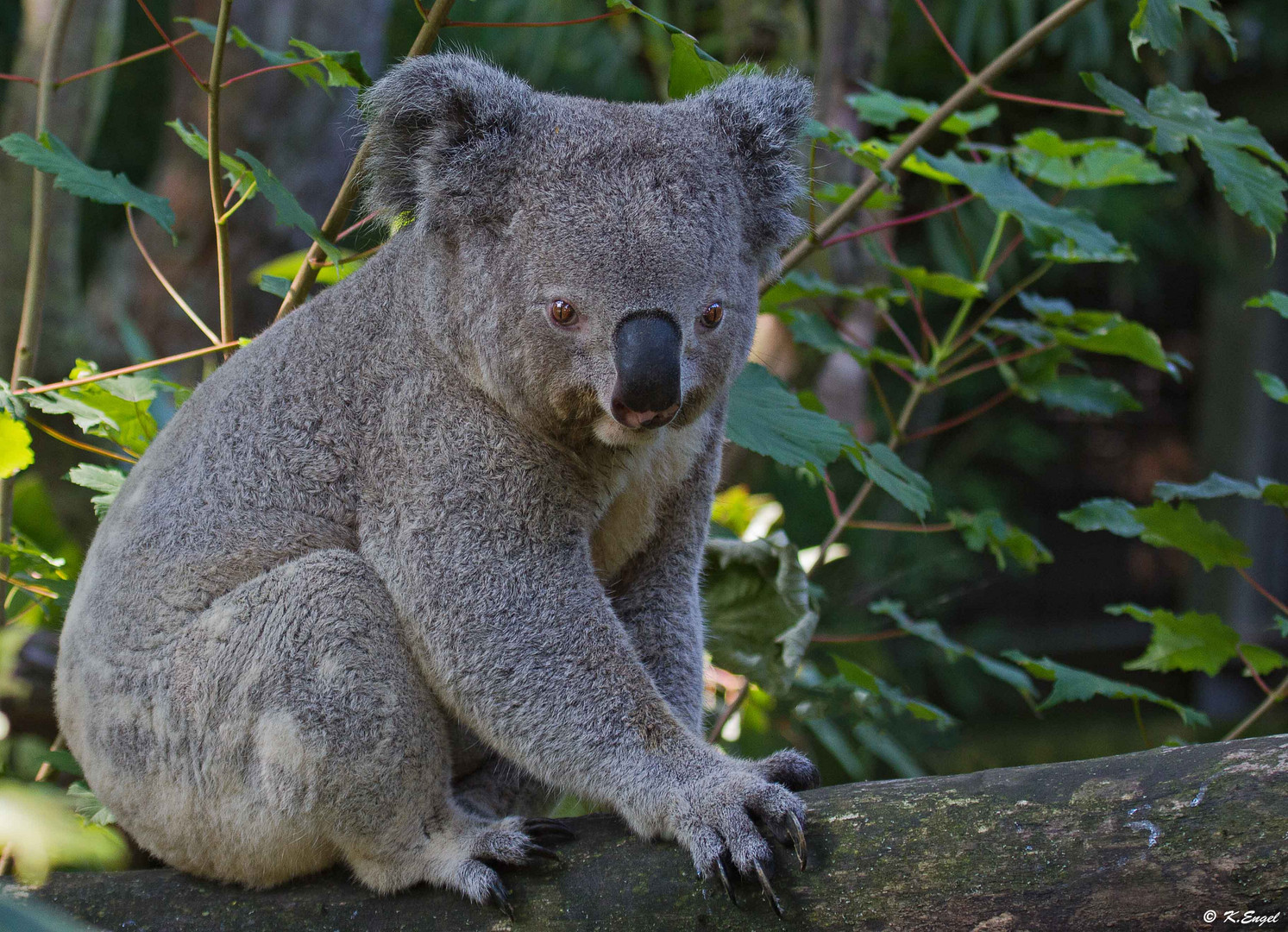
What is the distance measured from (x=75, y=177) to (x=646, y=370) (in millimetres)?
1130

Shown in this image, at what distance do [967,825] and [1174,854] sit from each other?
27 centimetres

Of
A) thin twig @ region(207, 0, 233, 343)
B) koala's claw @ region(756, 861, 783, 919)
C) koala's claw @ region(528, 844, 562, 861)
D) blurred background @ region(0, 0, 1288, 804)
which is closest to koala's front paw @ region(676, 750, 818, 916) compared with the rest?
koala's claw @ region(756, 861, 783, 919)

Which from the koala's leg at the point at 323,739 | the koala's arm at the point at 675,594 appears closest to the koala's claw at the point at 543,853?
the koala's leg at the point at 323,739

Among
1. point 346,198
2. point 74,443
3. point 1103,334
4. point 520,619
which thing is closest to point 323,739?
point 520,619

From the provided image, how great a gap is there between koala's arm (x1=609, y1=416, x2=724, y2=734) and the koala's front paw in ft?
1.73

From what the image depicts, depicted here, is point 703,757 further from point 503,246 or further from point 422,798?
point 503,246

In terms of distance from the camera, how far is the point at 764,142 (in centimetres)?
208

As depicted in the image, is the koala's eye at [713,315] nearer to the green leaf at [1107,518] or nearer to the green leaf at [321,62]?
the green leaf at [321,62]

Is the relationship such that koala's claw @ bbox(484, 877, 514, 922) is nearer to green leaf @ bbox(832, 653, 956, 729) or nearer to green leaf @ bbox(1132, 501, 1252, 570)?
green leaf @ bbox(832, 653, 956, 729)

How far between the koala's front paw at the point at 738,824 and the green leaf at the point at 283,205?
124 cm

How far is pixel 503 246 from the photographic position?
190cm

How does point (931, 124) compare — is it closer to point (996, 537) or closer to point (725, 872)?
point (996, 537)

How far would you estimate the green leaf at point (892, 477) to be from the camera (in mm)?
2250

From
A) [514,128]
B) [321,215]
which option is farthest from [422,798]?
[321,215]
